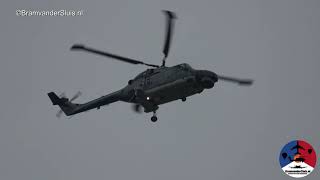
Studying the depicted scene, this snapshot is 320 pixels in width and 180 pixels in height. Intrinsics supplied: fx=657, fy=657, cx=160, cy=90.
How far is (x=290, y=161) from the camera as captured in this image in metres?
50.8

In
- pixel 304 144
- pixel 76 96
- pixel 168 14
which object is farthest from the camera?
pixel 76 96

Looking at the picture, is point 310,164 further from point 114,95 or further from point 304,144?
point 114,95

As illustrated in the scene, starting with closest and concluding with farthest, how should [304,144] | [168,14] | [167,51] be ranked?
1. [168,14]
2. [167,51]
3. [304,144]

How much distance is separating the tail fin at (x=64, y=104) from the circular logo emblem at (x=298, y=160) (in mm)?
20094

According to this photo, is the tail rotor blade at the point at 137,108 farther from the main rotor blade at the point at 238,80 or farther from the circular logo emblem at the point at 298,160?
the circular logo emblem at the point at 298,160

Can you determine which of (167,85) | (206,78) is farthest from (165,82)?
(206,78)

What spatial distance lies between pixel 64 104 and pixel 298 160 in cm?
2199

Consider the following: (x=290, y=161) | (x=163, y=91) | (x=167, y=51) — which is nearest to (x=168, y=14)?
A: (x=167, y=51)

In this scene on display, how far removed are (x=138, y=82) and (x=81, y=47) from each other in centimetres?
731

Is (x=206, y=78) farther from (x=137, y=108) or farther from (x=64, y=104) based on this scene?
(x=64, y=104)

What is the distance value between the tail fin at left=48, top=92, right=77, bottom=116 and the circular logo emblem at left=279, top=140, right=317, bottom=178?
20094 millimetres

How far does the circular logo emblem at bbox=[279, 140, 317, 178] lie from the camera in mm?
50562

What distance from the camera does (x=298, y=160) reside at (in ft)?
170

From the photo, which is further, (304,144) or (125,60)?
(304,144)
